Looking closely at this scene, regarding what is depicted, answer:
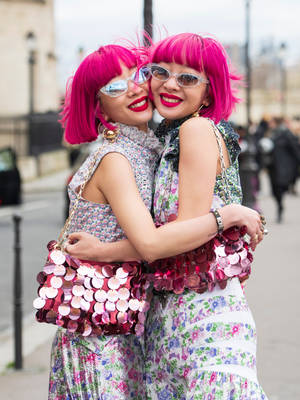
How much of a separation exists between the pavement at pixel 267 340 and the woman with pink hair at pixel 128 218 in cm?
221

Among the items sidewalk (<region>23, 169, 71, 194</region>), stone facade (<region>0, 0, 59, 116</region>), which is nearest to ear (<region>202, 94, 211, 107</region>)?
sidewalk (<region>23, 169, 71, 194</region>)

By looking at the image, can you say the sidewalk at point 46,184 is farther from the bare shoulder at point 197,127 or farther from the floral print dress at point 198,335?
the bare shoulder at point 197,127

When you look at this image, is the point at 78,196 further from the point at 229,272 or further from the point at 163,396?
the point at 163,396

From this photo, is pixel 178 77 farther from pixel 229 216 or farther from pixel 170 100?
pixel 229 216

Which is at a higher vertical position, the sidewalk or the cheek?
the cheek

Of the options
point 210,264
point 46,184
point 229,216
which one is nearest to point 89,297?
point 210,264

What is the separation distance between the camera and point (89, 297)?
2.68 metres

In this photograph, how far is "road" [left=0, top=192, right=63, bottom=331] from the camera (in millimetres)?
8039

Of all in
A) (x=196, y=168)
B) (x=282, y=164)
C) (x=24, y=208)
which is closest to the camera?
(x=196, y=168)

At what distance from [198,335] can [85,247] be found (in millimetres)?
505

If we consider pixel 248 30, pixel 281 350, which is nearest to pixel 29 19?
pixel 248 30

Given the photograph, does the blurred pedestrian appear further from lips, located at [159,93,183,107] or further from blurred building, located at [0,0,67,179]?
lips, located at [159,93,183,107]

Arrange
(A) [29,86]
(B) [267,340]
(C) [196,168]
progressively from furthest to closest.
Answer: (A) [29,86]
(B) [267,340]
(C) [196,168]

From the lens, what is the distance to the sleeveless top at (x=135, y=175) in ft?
8.97
